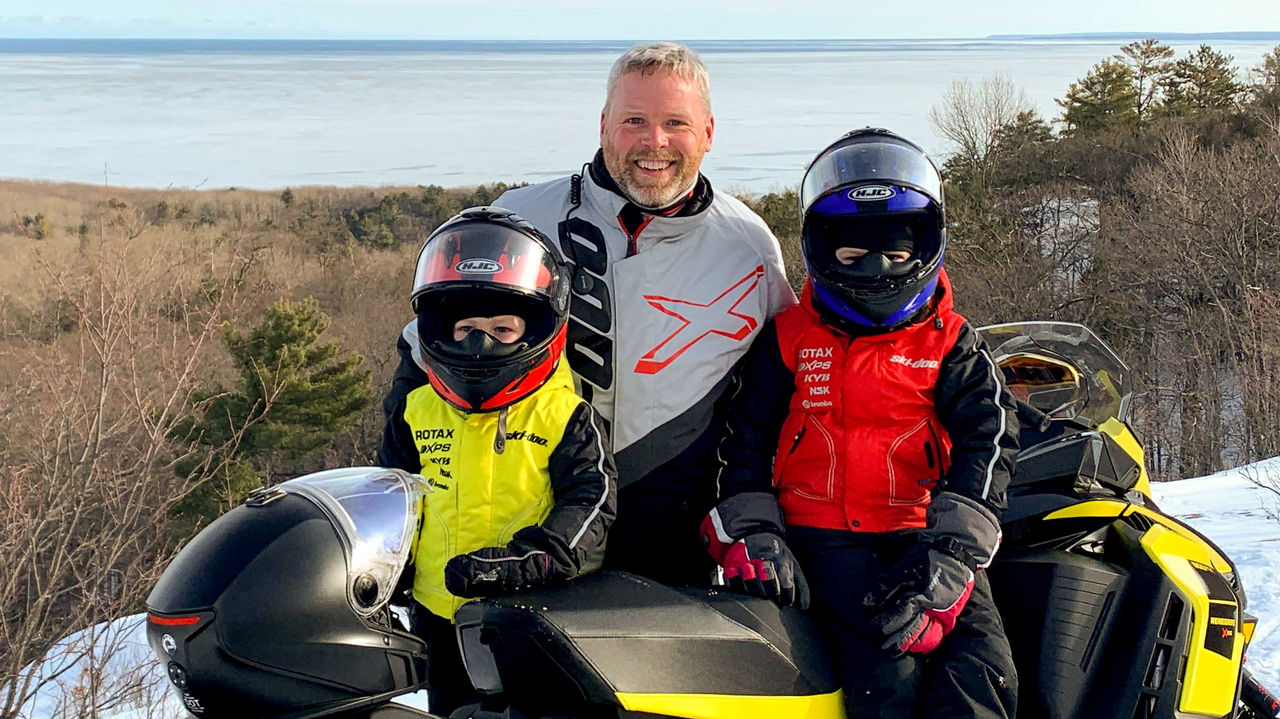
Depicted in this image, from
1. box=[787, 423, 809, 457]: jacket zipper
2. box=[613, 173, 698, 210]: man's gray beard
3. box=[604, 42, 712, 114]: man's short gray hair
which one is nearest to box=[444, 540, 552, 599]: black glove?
box=[787, 423, 809, 457]: jacket zipper

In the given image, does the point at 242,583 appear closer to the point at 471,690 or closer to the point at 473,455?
the point at 473,455

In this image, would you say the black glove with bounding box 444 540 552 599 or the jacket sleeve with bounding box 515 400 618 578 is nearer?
the black glove with bounding box 444 540 552 599

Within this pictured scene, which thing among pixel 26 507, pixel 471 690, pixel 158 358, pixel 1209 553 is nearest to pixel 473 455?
pixel 471 690

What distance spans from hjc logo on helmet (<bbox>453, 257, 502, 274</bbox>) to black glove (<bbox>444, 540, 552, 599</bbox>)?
0.58 m

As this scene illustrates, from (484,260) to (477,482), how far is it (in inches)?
18.6

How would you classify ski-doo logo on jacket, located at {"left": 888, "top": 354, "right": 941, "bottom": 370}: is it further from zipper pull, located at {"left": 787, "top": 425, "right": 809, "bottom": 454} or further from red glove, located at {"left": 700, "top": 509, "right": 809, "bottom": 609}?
red glove, located at {"left": 700, "top": 509, "right": 809, "bottom": 609}

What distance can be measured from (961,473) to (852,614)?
1.44 feet

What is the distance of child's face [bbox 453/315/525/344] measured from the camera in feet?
7.95

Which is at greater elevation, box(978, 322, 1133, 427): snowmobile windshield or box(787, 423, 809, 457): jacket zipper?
box(978, 322, 1133, 427): snowmobile windshield

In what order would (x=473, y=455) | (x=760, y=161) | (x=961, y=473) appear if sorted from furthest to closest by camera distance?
(x=760, y=161) < (x=961, y=473) < (x=473, y=455)

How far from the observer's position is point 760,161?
183ft

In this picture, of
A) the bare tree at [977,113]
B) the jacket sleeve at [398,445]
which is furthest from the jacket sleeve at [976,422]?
the bare tree at [977,113]

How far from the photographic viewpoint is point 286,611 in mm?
1660

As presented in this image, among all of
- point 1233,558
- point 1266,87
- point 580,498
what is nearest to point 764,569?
point 580,498
